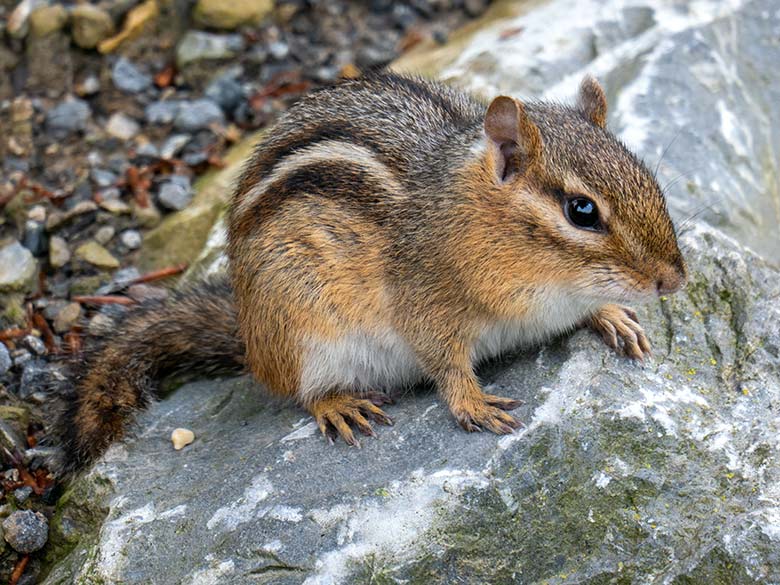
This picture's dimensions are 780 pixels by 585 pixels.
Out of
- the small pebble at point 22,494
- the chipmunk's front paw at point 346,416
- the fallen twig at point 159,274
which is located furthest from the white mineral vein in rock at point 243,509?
the fallen twig at point 159,274

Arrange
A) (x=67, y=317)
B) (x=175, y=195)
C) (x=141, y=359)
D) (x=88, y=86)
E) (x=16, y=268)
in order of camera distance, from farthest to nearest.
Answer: (x=88, y=86)
(x=175, y=195)
(x=16, y=268)
(x=67, y=317)
(x=141, y=359)

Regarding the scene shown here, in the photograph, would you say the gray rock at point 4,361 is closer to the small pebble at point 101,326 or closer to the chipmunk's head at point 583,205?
the small pebble at point 101,326

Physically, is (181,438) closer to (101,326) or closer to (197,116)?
(101,326)

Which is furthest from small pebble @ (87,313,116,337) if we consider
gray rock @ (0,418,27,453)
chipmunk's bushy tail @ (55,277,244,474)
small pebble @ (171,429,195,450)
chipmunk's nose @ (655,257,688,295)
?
chipmunk's nose @ (655,257,688,295)

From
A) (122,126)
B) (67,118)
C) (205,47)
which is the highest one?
(205,47)

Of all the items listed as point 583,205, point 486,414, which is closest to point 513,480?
point 486,414

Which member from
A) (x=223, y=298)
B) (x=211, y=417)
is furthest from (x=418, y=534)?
(x=223, y=298)

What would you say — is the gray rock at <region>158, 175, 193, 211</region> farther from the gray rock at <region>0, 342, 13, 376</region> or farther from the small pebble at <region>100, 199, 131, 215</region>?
the gray rock at <region>0, 342, 13, 376</region>

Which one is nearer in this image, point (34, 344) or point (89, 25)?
point (34, 344)
